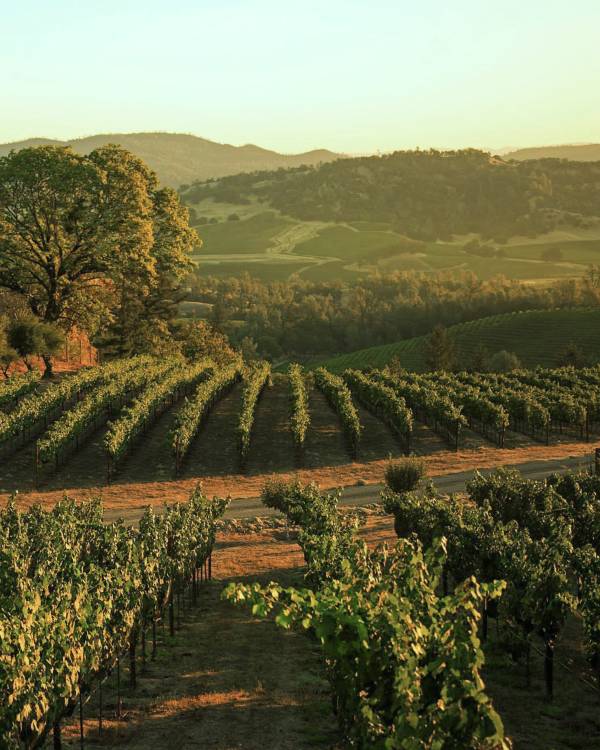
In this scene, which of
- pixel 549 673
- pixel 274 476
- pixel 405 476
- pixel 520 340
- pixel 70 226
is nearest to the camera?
pixel 549 673

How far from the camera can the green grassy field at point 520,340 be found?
121 m

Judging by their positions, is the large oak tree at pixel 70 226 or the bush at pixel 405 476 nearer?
the bush at pixel 405 476

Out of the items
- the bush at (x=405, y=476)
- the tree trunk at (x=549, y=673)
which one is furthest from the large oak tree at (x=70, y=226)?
the tree trunk at (x=549, y=673)

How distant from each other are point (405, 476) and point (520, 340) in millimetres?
96932

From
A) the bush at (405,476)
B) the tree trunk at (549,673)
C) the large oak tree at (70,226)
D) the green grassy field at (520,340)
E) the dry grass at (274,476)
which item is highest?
the large oak tree at (70,226)

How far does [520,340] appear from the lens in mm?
129750

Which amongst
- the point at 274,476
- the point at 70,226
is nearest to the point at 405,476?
the point at 274,476

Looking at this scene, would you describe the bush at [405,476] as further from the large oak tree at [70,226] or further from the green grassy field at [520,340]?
the green grassy field at [520,340]

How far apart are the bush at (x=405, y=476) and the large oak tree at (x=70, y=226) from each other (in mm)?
33516

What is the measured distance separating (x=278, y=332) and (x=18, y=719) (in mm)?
158563

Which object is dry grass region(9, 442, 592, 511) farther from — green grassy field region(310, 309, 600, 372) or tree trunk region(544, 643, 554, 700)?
green grassy field region(310, 309, 600, 372)

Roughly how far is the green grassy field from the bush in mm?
77165

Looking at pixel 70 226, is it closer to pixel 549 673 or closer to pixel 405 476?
pixel 405 476

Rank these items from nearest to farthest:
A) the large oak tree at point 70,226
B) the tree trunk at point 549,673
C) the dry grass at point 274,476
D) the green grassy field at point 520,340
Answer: the tree trunk at point 549,673, the dry grass at point 274,476, the large oak tree at point 70,226, the green grassy field at point 520,340
